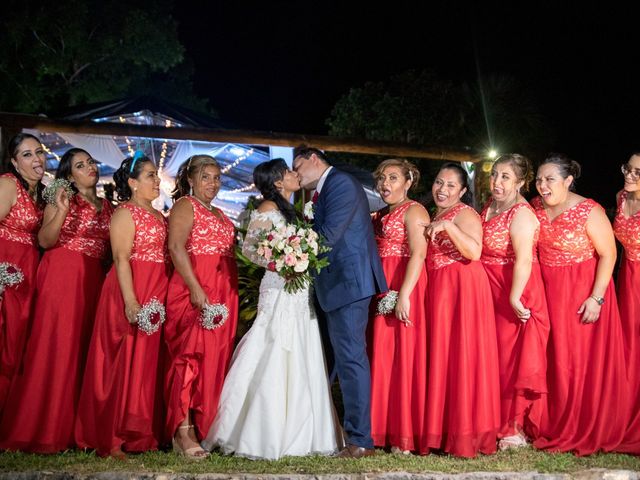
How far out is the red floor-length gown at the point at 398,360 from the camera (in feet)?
20.8

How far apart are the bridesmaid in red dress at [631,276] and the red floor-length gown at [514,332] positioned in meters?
0.74

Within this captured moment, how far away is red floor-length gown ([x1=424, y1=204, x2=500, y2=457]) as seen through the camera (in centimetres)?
616

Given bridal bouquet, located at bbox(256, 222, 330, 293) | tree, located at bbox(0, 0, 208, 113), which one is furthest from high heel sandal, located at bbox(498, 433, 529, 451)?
tree, located at bbox(0, 0, 208, 113)

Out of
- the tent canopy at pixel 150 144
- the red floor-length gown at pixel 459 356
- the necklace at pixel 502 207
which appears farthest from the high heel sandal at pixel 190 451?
the tent canopy at pixel 150 144

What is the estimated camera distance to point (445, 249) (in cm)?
641

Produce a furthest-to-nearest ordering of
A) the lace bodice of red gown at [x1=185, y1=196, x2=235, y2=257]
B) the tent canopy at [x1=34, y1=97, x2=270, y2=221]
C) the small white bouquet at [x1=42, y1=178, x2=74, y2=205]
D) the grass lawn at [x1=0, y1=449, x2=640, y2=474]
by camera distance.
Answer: the tent canopy at [x1=34, y1=97, x2=270, y2=221], the lace bodice of red gown at [x1=185, y1=196, x2=235, y2=257], the small white bouquet at [x1=42, y1=178, x2=74, y2=205], the grass lawn at [x1=0, y1=449, x2=640, y2=474]

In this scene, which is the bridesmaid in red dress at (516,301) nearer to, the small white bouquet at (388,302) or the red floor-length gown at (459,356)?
the red floor-length gown at (459,356)

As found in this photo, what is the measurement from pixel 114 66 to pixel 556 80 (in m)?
16.3

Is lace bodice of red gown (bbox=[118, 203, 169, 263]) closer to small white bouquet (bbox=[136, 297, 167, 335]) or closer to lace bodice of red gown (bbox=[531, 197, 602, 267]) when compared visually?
small white bouquet (bbox=[136, 297, 167, 335])

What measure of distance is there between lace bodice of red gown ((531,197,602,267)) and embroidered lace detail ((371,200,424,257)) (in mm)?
1184

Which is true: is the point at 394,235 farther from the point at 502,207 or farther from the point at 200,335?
the point at 200,335

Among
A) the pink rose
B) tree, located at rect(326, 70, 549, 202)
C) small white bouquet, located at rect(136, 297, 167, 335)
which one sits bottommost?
small white bouquet, located at rect(136, 297, 167, 335)

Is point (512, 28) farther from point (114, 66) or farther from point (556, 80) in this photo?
point (114, 66)

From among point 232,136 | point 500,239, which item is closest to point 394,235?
point 500,239
